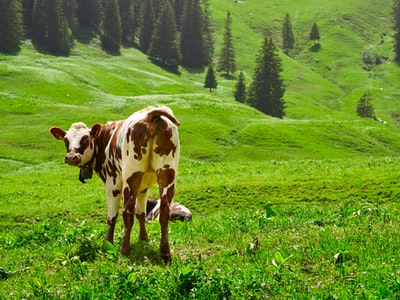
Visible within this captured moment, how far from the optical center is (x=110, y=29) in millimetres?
152500

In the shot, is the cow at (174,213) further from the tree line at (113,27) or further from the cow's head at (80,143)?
the tree line at (113,27)

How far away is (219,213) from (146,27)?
159 meters

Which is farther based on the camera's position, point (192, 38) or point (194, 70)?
point (192, 38)

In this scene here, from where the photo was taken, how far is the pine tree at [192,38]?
16725 cm

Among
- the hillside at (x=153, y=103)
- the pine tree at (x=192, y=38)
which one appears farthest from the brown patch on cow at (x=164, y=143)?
the pine tree at (x=192, y=38)

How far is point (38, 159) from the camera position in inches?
1886

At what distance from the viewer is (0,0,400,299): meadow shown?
7168 millimetres

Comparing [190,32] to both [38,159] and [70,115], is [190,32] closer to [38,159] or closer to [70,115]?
[70,115]

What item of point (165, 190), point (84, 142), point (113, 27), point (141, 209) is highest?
point (113, 27)

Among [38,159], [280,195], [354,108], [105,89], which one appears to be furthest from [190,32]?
[280,195]

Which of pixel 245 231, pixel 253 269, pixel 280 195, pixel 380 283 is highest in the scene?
pixel 380 283

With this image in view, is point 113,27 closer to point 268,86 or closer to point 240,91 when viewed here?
point 240,91

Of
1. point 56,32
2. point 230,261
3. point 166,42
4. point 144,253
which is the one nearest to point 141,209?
point 144,253

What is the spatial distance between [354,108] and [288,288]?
148 m
